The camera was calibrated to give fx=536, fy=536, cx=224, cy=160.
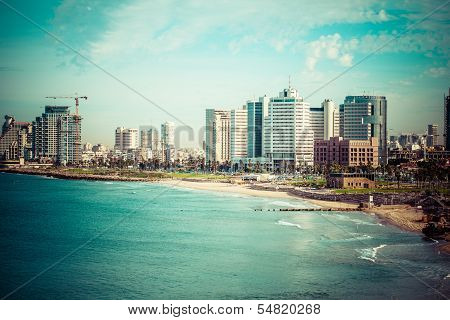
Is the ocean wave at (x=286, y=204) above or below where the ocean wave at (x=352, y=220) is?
above

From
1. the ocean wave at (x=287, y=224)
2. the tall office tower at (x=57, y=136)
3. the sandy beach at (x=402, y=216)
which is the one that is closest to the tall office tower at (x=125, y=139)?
the tall office tower at (x=57, y=136)

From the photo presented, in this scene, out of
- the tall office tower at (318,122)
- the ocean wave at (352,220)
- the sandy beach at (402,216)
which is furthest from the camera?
the tall office tower at (318,122)

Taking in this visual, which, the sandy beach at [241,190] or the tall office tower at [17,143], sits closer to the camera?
the sandy beach at [241,190]

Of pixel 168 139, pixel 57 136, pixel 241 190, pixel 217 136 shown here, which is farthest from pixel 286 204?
pixel 168 139

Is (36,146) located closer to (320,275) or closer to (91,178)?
(91,178)

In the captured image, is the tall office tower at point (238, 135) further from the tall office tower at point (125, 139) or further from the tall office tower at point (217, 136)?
the tall office tower at point (125, 139)

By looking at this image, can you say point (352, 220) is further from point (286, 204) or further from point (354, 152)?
point (354, 152)

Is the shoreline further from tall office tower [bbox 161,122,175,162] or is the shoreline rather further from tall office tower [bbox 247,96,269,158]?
tall office tower [bbox 161,122,175,162]
